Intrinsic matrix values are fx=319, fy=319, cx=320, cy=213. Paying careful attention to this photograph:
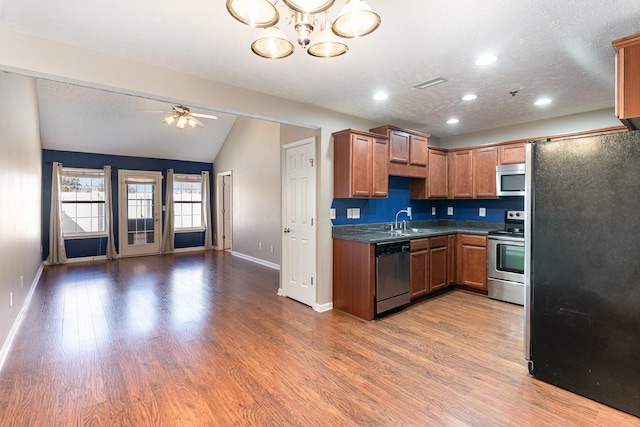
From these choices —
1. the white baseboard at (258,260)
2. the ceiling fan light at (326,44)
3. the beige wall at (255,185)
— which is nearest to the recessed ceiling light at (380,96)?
the ceiling fan light at (326,44)

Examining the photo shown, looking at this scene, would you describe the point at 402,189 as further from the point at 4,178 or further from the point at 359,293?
the point at 4,178

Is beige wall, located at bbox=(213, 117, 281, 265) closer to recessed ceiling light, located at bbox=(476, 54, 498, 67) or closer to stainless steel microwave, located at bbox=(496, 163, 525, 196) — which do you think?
stainless steel microwave, located at bbox=(496, 163, 525, 196)

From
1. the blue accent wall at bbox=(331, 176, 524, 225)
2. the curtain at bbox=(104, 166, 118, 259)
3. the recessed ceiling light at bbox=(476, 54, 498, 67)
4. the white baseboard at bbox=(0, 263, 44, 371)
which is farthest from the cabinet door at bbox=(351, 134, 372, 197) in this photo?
the curtain at bbox=(104, 166, 118, 259)

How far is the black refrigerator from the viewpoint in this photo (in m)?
1.99

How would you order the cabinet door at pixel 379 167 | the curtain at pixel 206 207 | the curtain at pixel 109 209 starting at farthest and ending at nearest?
the curtain at pixel 206 207 → the curtain at pixel 109 209 → the cabinet door at pixel 379 167

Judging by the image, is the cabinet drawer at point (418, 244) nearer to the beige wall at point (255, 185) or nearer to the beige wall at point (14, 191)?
the beige wall at point (255, 185)

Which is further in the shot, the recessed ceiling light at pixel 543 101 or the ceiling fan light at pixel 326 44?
the recessed ceiling light at pixel 543 101

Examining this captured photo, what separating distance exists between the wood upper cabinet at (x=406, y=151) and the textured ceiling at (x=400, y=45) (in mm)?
661

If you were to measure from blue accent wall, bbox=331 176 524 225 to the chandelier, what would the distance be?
2439mm

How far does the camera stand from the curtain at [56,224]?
6812 mm

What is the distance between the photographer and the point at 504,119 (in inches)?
175

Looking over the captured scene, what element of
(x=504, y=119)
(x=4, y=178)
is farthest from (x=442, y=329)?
(x=4, y=178)

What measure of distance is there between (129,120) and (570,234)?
297 inches

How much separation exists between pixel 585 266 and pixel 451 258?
254cm
